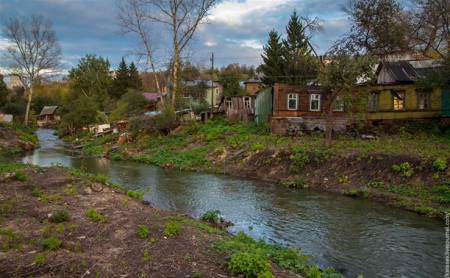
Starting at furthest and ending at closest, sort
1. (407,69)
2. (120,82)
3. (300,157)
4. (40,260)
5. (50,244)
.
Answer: (120,82) → (407,69) → (300,157) → (50,244) → (40,260)

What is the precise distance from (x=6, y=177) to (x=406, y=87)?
86.3 feet

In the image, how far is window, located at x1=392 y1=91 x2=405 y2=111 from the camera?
25672mm

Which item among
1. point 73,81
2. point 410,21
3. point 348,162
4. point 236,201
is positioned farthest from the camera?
point 73,81

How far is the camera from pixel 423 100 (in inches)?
1004

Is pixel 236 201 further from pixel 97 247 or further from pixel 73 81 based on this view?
pixel 73 81

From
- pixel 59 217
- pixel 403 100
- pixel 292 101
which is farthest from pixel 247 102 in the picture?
pixel 59 217

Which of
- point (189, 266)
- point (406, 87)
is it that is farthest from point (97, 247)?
point (406, 87)

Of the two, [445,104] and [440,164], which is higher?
[445,104]

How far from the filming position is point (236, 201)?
13.8 m

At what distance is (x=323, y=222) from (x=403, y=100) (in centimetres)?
1889

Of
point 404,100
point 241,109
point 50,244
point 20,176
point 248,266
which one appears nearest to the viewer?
point 248,266

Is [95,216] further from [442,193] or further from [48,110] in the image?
[48,110]

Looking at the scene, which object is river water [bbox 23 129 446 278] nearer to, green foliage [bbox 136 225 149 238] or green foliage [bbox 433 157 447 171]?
green foliage [bbox 433 157 447 171]

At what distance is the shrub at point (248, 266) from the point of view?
5.67 metres
